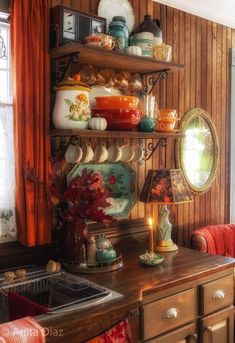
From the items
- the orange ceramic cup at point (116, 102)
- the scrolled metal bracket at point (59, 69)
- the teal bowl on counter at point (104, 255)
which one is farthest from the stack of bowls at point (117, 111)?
the teal bowl on counter at point (104, 255)

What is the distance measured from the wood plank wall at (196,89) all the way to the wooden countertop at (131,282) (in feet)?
1.57

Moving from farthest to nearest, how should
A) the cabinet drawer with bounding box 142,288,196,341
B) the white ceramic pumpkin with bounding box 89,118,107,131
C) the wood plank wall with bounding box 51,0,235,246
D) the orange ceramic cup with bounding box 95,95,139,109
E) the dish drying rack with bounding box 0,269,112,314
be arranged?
1. the wood plank wall with bounding box 51,0,235,246
2. the orange ceramic cup with bounding box 95,95,139,109
3. the white ceramic pumpkin with bounding box 89,118,107,131
4. the cabinet drawer with bounding box 142,288,196,341
5. the dish drying rack with bounding box 0,269,112,314

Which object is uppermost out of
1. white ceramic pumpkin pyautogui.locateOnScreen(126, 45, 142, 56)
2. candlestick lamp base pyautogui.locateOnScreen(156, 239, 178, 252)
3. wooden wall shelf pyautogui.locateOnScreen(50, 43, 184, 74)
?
white ceramic pumpkin pyautogui.locateOnScreen(126, 45, 142, 56)

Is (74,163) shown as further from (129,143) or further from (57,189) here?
(129,143)

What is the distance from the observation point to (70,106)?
2145 millimetres

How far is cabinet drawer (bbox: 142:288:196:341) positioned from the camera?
1910 millimetres

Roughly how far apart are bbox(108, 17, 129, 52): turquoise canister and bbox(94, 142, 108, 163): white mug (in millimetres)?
538

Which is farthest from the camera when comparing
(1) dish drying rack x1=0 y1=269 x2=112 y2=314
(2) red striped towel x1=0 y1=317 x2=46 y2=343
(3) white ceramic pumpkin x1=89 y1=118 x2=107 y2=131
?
(3) white ceramic pumpkin x1=89 y1=118 x2=107 y2=131

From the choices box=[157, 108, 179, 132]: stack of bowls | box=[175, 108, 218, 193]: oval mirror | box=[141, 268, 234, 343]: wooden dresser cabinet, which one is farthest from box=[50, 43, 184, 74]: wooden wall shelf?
box=[141, 268, 234, 343]: wooden dresser cabinet

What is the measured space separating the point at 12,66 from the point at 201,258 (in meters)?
1.41

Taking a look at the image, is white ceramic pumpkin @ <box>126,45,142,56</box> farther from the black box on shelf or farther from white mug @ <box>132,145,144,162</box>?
white mug @ <box>132,145,144,162</box>

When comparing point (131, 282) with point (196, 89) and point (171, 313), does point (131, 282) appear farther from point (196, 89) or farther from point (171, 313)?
point (196, 89)

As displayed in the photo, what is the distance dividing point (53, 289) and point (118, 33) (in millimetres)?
1379

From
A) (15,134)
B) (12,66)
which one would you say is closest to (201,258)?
(15,134)
